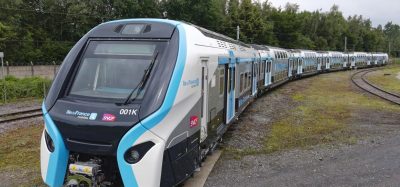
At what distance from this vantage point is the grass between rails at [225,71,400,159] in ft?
36.5

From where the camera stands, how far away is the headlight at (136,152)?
5543mm

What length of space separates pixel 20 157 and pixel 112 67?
4.46 meters

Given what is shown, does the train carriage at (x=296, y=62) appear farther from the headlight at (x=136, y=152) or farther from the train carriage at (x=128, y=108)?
the headlight at (x=136, y=152)

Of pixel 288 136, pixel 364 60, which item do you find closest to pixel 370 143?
pixel 288 136

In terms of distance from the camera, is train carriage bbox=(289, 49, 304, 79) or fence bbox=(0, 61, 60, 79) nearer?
fence bbox=(0, 61, 60, 79)

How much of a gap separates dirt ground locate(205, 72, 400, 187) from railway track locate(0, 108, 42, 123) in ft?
27.0

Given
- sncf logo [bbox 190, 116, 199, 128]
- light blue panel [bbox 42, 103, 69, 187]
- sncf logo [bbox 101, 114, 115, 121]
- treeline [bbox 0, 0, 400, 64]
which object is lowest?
light blue panel [bbox 42, 103, 69, 187]

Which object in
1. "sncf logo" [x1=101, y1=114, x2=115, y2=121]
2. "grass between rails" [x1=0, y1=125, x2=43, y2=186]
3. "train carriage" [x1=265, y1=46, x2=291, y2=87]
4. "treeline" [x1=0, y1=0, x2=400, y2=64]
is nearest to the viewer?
"sncf logo" [x1=101, y1=114, x2=115, y2=121]

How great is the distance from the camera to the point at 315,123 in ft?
47.5

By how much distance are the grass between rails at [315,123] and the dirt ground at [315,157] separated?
5 centimetres

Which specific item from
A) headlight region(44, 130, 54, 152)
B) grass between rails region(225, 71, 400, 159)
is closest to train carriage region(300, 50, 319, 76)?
grass between rails region(225, 71, 400, 159)

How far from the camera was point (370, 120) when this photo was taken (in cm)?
1536

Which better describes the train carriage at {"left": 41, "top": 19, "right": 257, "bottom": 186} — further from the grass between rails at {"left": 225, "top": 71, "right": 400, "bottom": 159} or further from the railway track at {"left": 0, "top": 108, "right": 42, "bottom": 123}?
the railway track at {"left": 0, "top": 108, "right": 42, "bottom": 123}

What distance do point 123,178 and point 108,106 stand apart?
102cm
